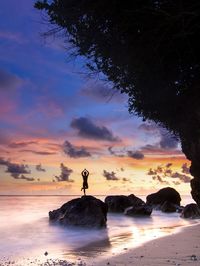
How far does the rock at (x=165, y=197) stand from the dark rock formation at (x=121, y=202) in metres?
7.02

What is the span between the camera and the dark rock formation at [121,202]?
54656 mm

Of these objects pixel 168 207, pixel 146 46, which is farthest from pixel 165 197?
pixel 146 46

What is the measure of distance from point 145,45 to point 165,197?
55947mm

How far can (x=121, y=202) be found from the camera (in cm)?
5556

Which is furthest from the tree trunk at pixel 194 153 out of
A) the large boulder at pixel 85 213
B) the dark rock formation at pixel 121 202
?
the dark rock formation at pixel 121 202

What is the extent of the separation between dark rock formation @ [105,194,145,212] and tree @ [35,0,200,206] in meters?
41.6

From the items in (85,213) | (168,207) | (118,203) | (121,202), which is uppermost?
(121,202)

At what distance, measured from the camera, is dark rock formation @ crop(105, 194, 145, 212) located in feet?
179

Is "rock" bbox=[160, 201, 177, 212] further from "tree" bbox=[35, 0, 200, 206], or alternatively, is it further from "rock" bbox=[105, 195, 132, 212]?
"tree" bbox=[35, 0, 200, 206]

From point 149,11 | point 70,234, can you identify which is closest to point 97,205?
point 70,234

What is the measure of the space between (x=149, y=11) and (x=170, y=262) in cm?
744

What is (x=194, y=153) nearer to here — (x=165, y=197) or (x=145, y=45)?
(x=145, y=45)

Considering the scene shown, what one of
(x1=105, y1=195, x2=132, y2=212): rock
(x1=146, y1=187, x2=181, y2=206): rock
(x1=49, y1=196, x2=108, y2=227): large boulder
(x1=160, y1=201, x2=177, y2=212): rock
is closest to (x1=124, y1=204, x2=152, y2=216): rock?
(x1=105, y1=195, x2=132, y2=212): rock

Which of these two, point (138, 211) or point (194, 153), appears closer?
point (194, 153)
